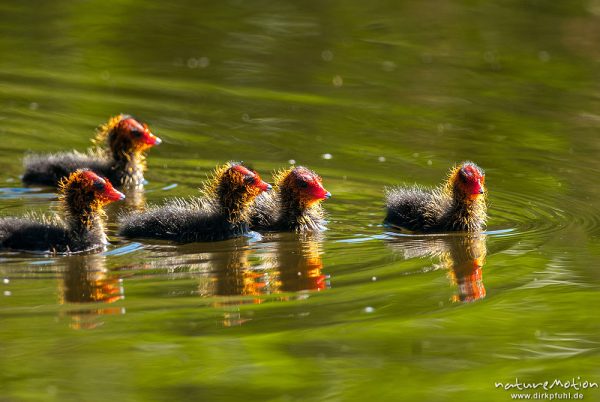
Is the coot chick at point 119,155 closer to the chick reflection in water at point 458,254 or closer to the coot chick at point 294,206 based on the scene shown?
the coot chick at point 294,206

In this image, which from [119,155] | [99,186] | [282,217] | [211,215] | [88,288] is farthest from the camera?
[119,155]

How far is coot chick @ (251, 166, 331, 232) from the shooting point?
9.85m

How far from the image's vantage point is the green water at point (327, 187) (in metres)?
6.91

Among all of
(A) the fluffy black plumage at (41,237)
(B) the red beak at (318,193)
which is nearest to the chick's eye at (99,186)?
(A) the fluffy black plumage at (41,237)

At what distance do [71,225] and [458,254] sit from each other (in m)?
2.71

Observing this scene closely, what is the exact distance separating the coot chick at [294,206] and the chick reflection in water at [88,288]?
63.0 inches

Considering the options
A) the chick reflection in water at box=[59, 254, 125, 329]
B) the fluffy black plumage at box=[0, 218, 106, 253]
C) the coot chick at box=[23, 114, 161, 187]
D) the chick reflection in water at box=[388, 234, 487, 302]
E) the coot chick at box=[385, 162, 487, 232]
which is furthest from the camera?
the coot chick at box=[23, 114, 161, 187]

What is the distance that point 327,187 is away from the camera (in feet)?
36.7

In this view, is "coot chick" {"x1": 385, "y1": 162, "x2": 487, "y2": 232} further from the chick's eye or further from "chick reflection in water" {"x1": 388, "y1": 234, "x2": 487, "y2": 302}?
the chick's eye

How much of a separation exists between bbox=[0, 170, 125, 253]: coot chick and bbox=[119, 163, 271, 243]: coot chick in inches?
13.5

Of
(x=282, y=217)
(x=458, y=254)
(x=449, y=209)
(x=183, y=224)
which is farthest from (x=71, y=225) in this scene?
(x=449, y=209)

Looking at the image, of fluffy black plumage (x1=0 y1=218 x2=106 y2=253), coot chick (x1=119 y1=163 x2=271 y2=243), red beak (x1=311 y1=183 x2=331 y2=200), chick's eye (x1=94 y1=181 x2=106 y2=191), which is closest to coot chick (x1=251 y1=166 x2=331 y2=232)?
red beak (x1=311 y1=183 x2=331 y2=200)

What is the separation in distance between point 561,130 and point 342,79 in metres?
2.99

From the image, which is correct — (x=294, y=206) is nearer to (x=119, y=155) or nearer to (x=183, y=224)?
(x=183, y=224)
